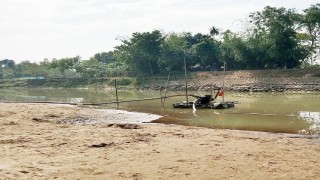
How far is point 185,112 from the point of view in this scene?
24453 mm

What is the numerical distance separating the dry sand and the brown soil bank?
30509mm

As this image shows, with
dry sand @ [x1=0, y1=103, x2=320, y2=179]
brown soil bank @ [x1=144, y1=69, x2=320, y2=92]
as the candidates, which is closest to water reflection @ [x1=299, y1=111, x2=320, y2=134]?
dry sand @ [x1=0, y1=103, x2=320, y2=179]

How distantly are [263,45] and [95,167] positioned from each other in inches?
1842

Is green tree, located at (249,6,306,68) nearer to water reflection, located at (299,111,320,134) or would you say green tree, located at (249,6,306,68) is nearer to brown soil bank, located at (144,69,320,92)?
brown soil bank, located at (144,69,320,92)

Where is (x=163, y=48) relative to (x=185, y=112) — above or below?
above

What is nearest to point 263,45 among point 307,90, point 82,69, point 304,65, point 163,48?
point 304,65

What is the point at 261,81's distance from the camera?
46312 mm

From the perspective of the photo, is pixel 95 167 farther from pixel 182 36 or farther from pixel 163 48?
pixel 182 36

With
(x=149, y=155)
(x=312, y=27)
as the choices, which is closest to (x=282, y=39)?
(x=312, y=27)

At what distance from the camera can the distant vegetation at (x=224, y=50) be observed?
49.0 meters

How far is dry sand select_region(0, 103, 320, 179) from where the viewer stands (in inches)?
321

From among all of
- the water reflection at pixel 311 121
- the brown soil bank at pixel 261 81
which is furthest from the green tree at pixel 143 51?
the water reflection at pixel 311 121

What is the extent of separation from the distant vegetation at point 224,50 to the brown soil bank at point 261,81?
12.5ft

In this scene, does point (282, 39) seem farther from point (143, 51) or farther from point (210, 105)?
point (210, 105)
